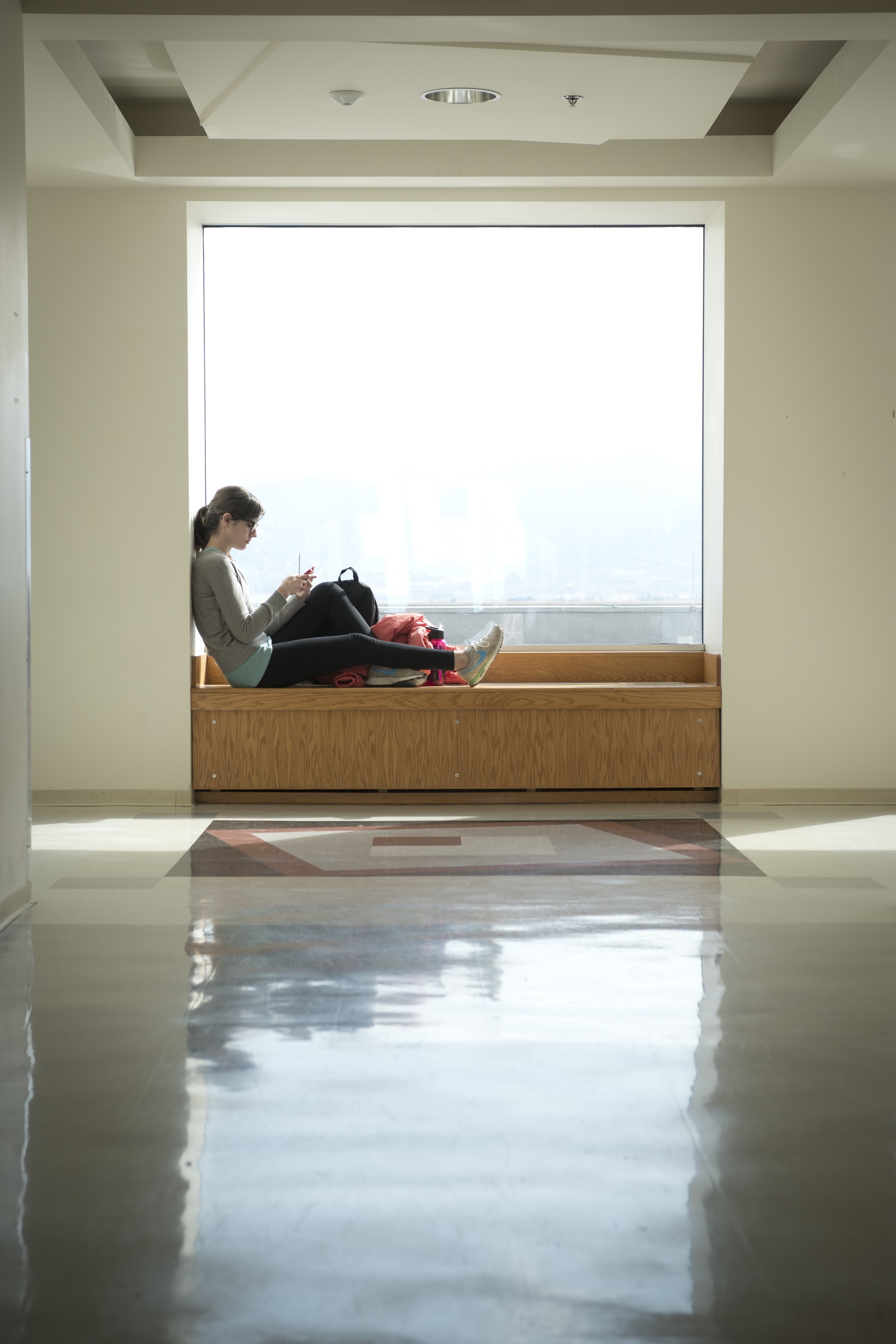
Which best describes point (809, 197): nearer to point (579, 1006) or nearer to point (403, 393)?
point (403, 393)

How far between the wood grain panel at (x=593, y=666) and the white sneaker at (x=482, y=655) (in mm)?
460

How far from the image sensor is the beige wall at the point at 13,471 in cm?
360

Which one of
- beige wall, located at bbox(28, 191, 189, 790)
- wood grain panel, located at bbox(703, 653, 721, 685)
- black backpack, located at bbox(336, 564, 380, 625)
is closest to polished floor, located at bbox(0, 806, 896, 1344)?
beige wall, located at bbox(28, 191, 189, 790)

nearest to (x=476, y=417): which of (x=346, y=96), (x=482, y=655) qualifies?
(x=482, y=655)

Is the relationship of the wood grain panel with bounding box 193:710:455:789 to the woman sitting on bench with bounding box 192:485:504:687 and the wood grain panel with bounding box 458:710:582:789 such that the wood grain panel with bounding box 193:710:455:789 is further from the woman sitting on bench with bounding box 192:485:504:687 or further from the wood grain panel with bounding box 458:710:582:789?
the woman sitting on bench with bounding box 192:485:504:687

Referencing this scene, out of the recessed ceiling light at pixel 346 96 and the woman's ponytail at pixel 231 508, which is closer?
the recessed ceiling light at pixel 346 96

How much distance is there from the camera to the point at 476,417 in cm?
657

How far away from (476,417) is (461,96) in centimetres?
191

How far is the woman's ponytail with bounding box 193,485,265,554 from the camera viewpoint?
19.7 feet

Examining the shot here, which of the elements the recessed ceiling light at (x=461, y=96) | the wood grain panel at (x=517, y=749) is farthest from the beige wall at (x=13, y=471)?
the wood grain panel at (x=517, y=749)

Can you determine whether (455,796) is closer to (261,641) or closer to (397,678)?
(397,678)

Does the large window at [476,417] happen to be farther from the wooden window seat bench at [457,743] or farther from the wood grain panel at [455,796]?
the wood grain panel at [455,796]

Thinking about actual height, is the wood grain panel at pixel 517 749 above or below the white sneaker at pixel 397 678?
below

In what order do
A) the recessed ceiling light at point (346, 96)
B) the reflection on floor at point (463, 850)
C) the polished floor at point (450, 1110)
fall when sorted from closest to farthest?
the polished floor at point (450, 1110) → the reflection on floor at point (463, 850) → the recessed ceiling light at point (346, 96)
